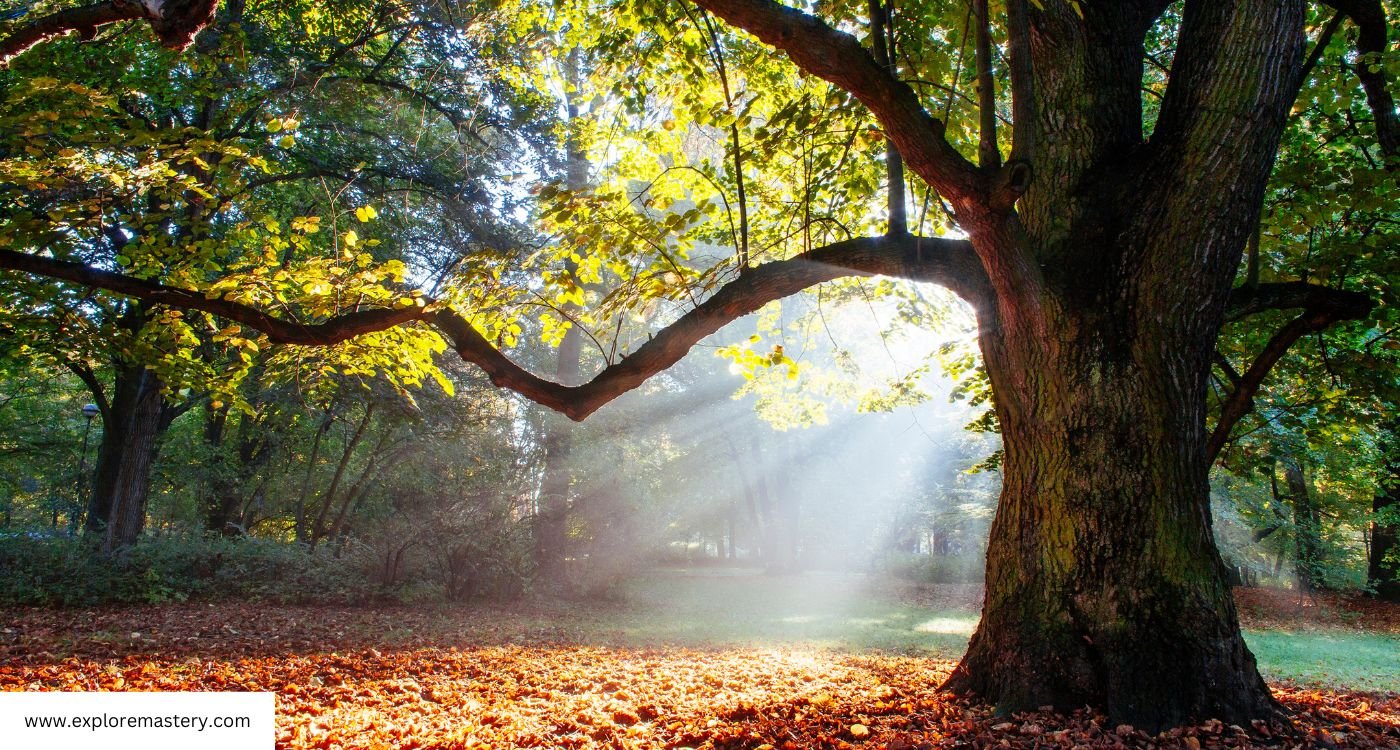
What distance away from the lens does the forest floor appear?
127 inches

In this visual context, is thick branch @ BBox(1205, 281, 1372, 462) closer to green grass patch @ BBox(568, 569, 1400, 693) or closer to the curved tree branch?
the curved tree branch

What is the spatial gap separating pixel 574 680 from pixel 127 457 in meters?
11.0

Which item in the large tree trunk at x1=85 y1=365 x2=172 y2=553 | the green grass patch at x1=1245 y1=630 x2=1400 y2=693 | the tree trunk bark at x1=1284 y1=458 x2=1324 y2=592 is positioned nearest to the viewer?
the green grass patch at x1=1245 y1=630 x2=1400 y2=693

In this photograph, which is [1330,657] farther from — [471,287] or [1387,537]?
[471,287]

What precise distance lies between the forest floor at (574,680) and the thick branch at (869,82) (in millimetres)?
2656

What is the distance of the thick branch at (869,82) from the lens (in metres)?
3.24

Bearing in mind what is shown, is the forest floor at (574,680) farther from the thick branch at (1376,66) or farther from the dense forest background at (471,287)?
the thick branch at (1376,66)

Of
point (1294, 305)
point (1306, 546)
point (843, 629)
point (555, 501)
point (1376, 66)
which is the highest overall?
point (1376, 66)

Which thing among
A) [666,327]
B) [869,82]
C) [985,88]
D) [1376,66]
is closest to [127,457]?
[666,327]

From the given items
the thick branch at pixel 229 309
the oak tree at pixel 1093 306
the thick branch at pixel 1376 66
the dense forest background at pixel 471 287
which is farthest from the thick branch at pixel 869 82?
the thick branch at pixel 1376 66

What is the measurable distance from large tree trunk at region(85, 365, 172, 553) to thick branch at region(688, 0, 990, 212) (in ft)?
41.0

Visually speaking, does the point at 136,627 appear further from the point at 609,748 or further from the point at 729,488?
the point at 729,488

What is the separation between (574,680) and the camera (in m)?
4.98

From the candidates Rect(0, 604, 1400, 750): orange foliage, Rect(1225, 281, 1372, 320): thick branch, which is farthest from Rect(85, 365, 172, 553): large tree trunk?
Rect(1225, 281, 1372, 320): thick branch
